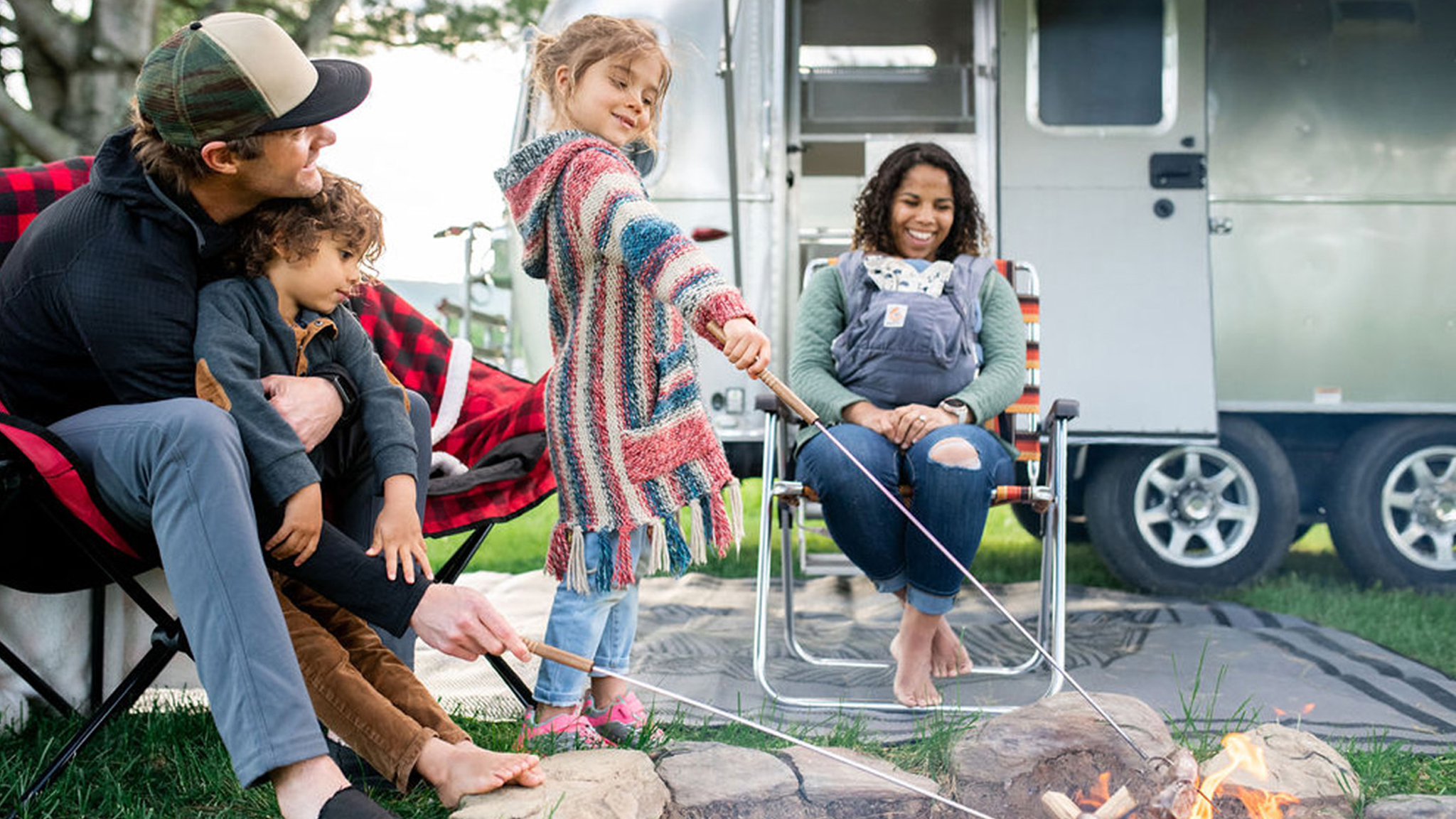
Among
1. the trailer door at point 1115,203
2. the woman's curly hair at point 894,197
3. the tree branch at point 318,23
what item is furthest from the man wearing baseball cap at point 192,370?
the tree branch at point 318,23

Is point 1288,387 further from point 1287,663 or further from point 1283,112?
point 1287,663

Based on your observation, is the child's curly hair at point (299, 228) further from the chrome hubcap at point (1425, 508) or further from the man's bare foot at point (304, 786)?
the chrome hubcap at point (1425, 508)

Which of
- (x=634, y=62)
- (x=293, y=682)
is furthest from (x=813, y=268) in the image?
(x=293, y=682)

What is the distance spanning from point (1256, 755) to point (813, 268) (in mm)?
1809

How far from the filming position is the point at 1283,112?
436cm

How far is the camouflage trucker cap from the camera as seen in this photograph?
5.81ft

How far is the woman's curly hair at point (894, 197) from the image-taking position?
3104mm

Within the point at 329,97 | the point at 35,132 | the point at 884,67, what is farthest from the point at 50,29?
the point at 329,97

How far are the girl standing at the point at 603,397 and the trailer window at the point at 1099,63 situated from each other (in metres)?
2.37

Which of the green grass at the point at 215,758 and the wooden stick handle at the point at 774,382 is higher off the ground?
the wooden stick handle at the point at 774,382

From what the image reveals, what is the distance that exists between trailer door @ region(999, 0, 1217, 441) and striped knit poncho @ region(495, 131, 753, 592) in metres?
2.23

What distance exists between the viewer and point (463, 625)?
66.4 inches

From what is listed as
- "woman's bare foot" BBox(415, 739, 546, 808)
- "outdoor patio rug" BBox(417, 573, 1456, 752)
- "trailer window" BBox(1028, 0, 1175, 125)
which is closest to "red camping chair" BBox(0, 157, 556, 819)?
"woman's bare foot" BBox(415, 739, 546, 808)

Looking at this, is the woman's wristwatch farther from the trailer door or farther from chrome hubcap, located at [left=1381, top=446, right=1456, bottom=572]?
chrome hubcap, located at [left=1381, top=446, right=1456, bottom=572]
